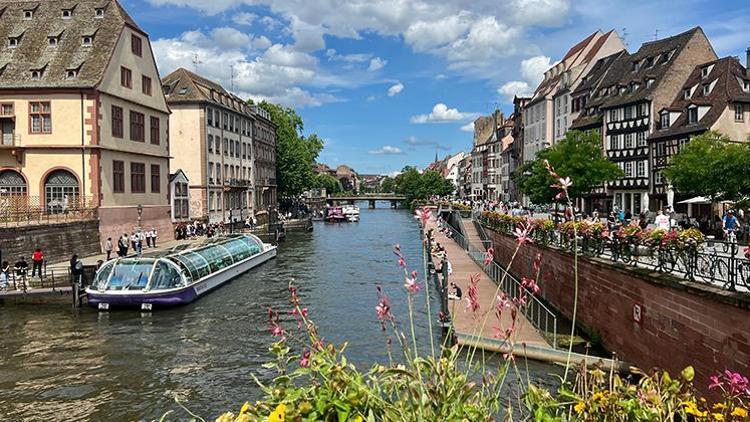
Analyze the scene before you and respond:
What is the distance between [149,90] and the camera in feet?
143

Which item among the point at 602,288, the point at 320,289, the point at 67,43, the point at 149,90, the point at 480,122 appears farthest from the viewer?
the point at 480,122

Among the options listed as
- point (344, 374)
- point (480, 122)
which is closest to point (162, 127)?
point (344, 374)

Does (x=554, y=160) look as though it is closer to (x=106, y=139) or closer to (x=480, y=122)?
(x=106, y=139)

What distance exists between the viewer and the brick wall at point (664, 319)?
11.7m

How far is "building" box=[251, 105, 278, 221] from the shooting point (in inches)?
3209

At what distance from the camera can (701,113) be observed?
44.9 m

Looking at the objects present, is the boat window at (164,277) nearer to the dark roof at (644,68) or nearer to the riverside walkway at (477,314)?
the riverside walkway at (477,314)

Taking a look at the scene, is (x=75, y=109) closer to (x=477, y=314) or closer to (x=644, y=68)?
(x=477, y=314)

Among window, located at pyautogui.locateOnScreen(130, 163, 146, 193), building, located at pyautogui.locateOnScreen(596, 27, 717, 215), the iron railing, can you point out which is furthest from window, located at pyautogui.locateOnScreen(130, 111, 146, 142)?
building, located at pyautogui.locateOnScreen(596, 27, 717, 215)

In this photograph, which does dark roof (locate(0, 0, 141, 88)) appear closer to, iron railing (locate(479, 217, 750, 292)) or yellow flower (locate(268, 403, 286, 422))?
iron railing (locate(479, 217, 750, 292))

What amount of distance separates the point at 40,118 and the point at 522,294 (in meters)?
38.5

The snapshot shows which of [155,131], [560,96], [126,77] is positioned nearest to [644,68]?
[560,96]

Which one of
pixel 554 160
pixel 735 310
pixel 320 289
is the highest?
pixel 554 160

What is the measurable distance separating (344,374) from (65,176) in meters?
37.7
